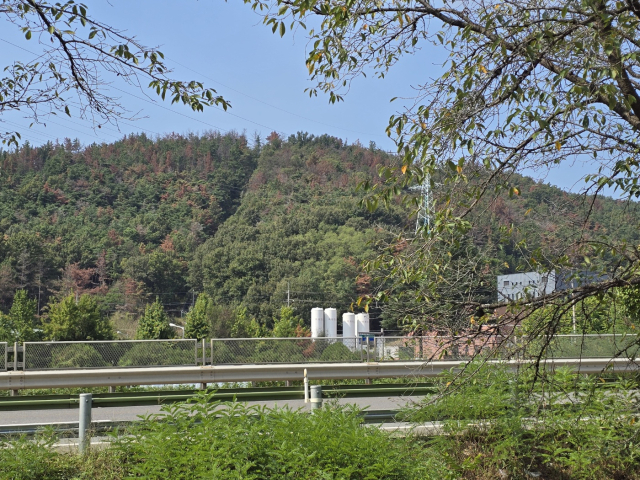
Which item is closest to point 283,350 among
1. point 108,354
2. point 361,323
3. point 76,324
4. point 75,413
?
point 108,354

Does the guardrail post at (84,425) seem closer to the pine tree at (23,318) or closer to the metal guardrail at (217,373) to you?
the metal guardrail at (217,373)

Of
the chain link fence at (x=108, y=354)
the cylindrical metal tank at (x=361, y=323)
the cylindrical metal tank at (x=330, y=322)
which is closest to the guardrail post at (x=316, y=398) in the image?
the chain link fence at (x=108, y=354)

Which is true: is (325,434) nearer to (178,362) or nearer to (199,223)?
(178,362)

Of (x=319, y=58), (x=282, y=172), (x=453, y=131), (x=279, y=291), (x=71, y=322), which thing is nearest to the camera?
(x=453, y=131)

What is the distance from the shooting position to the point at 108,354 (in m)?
14.2

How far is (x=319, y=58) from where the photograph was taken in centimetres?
554

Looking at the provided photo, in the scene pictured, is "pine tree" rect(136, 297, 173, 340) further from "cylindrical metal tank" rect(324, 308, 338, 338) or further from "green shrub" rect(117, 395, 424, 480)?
"green shrub" rect(117, 395, 424, 480)

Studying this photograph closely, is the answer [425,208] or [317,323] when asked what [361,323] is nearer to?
[317,323]

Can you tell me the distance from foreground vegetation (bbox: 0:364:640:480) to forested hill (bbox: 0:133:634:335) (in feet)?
148

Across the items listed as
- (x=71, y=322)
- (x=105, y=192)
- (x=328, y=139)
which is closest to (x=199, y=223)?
(x=105, y=192)

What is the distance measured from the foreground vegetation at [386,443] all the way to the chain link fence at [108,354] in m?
8.81

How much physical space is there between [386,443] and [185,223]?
93746 mm

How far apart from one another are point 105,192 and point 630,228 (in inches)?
4069

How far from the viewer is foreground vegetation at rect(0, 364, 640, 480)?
15.4ft
